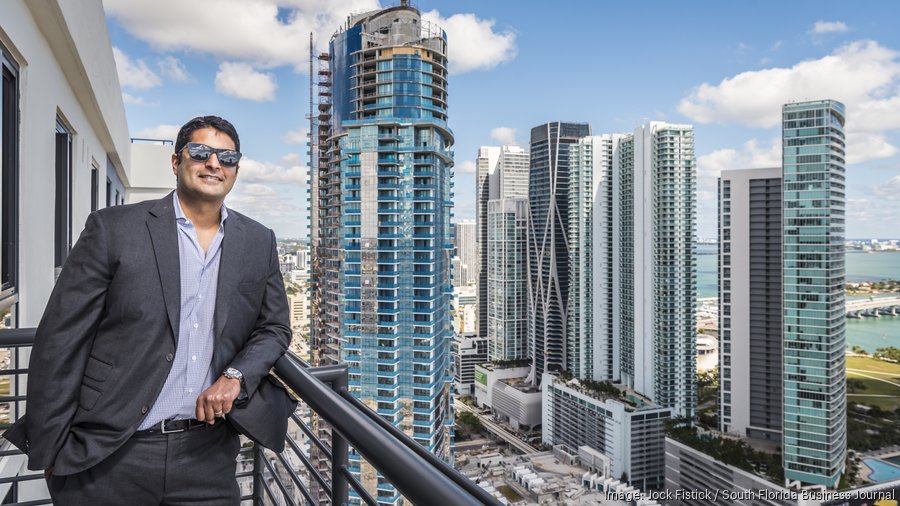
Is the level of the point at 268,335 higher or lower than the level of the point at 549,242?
lower

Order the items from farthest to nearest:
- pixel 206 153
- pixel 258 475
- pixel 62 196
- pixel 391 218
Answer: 1. pixel 391 218
2. pixel 62 196
3. pixel 258 475
4. pixel 206 153

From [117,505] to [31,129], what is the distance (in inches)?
55.1

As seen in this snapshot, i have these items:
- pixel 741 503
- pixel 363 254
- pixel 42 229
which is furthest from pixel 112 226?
pixel 741 503

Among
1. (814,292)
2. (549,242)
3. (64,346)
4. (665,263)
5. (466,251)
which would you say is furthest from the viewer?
(466,251)

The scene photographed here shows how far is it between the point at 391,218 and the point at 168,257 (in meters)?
10.2

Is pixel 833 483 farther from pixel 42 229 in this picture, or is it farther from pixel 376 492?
pixel 42 229

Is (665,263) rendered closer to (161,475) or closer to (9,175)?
(9,175)

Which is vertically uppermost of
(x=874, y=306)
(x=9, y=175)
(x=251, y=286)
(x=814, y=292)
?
(x=9, y=175)

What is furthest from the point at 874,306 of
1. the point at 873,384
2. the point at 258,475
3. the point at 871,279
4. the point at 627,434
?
the point at 258,475

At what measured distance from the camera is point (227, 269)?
76cm

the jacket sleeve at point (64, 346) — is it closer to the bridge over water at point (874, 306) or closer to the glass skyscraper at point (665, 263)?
the glass skyscraper at point (665, 263)

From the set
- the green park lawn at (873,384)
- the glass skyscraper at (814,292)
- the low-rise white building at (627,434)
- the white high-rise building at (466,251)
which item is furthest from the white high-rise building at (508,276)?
the white high-rise building at (466,251)

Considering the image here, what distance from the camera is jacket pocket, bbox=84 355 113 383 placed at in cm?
67

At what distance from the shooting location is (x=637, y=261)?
18.2 metres
